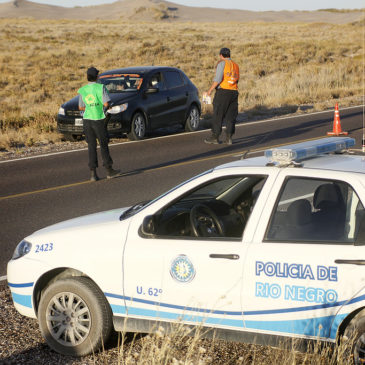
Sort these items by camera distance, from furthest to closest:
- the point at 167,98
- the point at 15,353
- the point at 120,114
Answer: the point at 167,98
the point at 120,114
the point at 15,353

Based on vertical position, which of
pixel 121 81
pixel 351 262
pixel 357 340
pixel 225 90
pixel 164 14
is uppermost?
pixel 164 14

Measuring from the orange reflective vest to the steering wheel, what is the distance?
431 inches

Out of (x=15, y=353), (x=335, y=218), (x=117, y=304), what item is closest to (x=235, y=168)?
(x=335, y=218)

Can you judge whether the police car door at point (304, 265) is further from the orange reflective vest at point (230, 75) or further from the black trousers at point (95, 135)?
the orange reflective vest at point (230, 75)

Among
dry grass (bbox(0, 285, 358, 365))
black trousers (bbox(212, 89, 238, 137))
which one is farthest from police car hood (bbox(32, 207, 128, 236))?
black trousers (bbox(212, 89, 238, 137))

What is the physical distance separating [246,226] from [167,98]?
1406 centimetres

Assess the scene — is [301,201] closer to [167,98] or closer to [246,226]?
[246,226]

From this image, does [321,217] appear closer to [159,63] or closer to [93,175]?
[93,175]

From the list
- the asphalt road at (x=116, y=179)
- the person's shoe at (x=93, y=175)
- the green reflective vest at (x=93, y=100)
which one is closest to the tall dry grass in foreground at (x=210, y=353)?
the asphalt road at (x=116, y=179)

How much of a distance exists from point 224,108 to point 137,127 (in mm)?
2617

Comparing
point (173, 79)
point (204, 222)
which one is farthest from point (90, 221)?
point (173, 79)

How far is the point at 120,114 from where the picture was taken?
676 inches

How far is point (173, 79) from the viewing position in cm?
1911

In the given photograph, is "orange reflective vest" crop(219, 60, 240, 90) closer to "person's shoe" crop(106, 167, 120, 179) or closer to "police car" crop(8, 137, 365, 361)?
"person's shoe" crop(106, 167, 120, 179)
